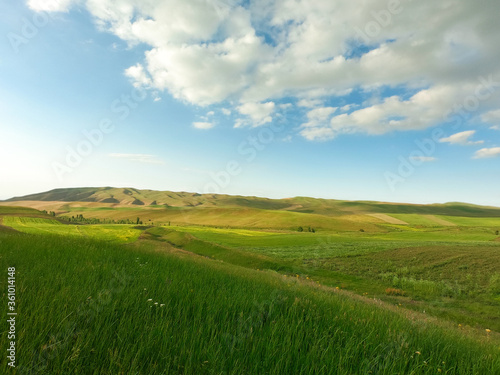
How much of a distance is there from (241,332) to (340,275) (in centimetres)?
2875

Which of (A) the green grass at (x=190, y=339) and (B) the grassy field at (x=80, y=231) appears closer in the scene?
(A) the green grass at (x=190, y=339)

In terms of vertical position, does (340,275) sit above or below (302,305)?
below

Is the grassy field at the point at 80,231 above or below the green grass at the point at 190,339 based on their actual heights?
below

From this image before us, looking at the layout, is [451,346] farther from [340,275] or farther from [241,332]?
[340,275]

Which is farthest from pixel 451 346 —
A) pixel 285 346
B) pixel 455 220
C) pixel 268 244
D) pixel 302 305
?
pixel 455 220

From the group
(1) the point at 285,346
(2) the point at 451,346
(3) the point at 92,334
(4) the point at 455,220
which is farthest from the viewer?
(4) the point at 455,220

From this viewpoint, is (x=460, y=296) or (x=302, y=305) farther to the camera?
(x=460, y=296)

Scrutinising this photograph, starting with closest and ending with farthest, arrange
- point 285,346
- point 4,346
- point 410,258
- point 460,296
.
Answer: point 4,346, point 285,346, point 460,296, point 410,258

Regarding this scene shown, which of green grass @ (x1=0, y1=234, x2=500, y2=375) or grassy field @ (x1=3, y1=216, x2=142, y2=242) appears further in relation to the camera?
grassy field @ (x1=3, y1=216, x2=142, y2=242)

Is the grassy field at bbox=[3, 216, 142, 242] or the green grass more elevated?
the green grass

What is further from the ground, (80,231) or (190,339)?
(190,339)

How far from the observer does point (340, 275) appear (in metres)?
28.7

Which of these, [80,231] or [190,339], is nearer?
[190,339]

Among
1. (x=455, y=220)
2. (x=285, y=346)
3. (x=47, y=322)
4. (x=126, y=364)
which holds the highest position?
(x=47, y=322)
